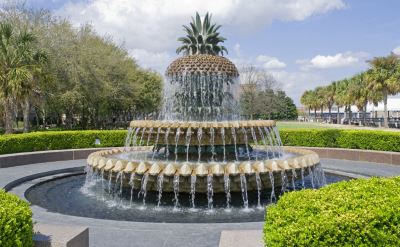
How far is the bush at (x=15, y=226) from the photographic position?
11.6ft

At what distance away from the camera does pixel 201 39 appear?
11.7m

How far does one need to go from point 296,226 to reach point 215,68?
7312 millimetres

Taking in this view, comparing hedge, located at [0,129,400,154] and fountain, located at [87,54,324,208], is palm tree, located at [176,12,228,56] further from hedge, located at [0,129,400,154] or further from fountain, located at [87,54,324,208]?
hedge, located at [0,129,400,154]

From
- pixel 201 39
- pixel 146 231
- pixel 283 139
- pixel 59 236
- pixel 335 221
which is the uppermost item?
pixel 201 39

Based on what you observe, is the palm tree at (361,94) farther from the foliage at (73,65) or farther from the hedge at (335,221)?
the hedge at (335,221)

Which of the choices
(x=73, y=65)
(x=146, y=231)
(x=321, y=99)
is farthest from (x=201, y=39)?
(x=321, y=99)

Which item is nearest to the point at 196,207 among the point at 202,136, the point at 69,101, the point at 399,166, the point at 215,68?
the point at 202,136

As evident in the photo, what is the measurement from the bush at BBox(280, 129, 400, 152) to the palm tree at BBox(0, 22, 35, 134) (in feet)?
45.0

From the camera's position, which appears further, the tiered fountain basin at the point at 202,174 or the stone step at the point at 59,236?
the tiered fountain basin at the point at 202,174

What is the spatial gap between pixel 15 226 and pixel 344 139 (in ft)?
53.2

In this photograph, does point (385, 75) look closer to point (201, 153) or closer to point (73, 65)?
point (73, 65)

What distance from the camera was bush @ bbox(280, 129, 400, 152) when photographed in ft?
52.4

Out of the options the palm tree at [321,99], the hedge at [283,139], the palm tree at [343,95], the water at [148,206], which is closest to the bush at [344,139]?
the hedge at [283,139]

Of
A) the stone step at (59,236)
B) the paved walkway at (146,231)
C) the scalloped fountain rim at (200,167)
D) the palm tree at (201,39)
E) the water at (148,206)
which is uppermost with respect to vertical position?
the palm tree at (201,39)
